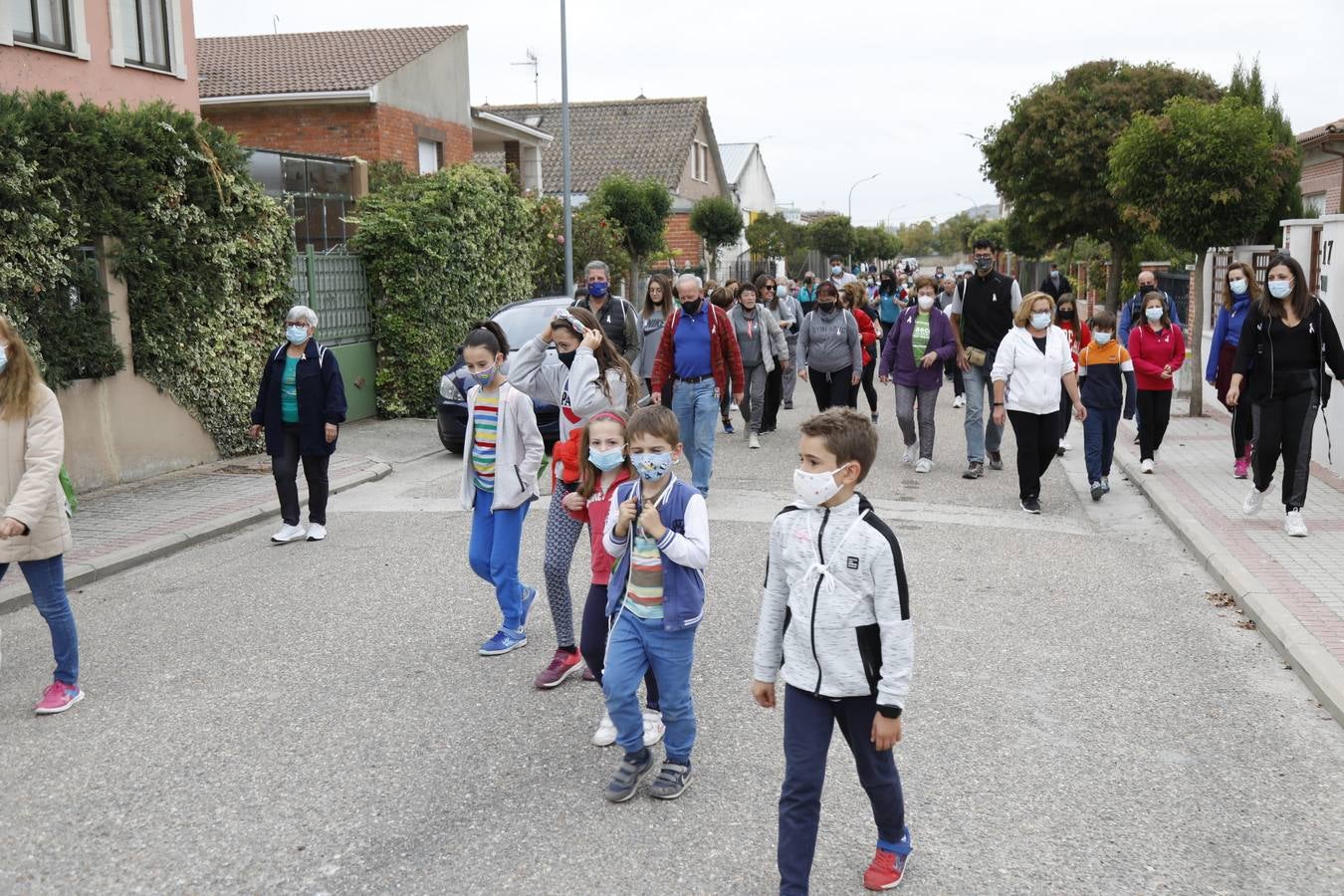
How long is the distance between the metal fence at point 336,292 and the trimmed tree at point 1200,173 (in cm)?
973

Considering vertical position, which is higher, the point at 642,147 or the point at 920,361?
the point at 642,147

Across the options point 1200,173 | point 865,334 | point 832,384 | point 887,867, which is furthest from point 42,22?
point 887,867

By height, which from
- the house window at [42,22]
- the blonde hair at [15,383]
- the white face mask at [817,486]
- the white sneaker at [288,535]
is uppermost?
the house window at [42,22]

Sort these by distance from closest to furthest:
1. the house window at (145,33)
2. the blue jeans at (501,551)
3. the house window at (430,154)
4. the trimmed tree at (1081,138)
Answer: the blue jeans at (501,551)
the house window at (145,33)
the house window at (430,154)
the trimmed tree at (1081,138)

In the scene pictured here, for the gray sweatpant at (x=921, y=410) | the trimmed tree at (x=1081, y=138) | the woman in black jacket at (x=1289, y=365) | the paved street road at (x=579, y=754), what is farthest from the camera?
the trimmed tree at (x=1081, y=138)

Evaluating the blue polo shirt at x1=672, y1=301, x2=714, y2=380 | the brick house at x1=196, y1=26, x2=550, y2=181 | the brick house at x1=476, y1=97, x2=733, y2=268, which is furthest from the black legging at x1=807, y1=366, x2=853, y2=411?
the brick house at x1=476, y1=97, x2=733, y2=268

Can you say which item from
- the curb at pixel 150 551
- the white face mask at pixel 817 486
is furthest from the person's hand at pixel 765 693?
the curb at pixel 150 551

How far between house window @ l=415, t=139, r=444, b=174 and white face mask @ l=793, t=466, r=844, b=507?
2312 centimetres

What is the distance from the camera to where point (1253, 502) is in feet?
30.7

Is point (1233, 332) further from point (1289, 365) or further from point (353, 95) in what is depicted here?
point (353, 95)

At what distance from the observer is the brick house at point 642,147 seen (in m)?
45.7

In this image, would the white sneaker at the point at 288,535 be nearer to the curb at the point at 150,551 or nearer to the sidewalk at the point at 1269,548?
the curb at the point at 150,551

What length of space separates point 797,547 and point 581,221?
23.6 m

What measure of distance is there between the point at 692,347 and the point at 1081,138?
25512 millimetres
